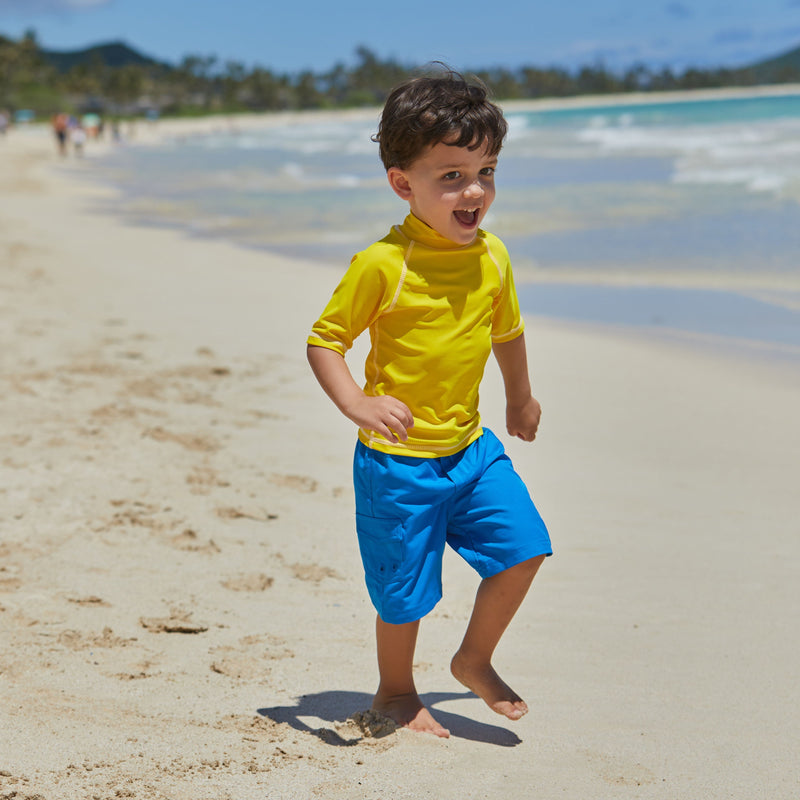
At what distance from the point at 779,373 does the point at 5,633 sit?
458cm

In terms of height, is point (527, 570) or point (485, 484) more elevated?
point (485, 484)

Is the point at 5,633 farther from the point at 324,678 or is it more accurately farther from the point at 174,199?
the point at 174,199

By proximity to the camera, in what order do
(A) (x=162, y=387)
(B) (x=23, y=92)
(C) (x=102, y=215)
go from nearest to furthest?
(A) (x=162, y=387) < (C) (x=102, y=215) < (B) (x=23, y=92)

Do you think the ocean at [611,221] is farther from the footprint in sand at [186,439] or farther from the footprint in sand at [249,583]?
the footprint in sand at [249,583]

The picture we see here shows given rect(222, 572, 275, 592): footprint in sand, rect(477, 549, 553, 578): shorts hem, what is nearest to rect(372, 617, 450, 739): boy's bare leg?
rect(477, 549, 553, 578): shorts hem

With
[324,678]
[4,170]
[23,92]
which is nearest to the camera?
[324,678]

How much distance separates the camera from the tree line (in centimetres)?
10669

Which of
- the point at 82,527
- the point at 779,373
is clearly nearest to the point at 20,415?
the point at 82,527

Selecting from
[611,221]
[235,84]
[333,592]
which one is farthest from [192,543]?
[235,84]

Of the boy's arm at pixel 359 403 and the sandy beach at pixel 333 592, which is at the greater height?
the boy's arm at pixel 359 403

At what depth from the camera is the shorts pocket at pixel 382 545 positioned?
2256 millimetres

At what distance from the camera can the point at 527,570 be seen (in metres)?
A: 2.32

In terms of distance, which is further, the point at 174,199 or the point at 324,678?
the point at 174,199

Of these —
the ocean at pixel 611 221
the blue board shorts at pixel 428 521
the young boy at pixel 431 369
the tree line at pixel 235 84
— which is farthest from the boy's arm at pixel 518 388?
the tree line at pixel 235 84
